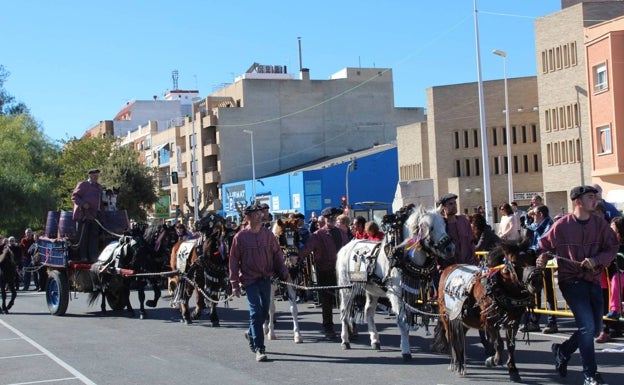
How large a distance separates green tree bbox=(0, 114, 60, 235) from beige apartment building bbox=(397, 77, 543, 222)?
27956 mm

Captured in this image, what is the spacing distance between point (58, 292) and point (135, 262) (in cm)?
218

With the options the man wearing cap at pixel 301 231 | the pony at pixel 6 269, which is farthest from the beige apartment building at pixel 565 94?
the pony at pixel 6 269

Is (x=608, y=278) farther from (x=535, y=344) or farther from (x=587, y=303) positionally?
(x=587, y=303)

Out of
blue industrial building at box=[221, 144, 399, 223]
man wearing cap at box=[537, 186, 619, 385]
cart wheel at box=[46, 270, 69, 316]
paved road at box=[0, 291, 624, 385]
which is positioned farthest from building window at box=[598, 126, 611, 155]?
man wearing cap at box=[537, 186, 619, 385]

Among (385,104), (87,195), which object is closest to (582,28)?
(385,104)

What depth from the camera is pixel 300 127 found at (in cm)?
8056

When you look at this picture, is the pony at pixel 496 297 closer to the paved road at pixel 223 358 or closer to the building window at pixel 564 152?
the paved road at pixel 223 358

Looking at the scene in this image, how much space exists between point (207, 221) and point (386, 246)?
16.1ft

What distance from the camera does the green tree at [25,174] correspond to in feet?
174

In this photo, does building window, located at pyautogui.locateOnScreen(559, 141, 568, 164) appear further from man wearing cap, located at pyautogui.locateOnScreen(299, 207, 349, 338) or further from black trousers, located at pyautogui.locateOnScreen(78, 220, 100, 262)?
man wearing cap, located at pyautogui.locateOnScreen(299, 207, 349, 338)

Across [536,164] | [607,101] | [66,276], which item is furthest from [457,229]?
[536,164]

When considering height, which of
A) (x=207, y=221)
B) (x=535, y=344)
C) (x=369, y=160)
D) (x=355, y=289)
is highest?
(x=369, y=160)

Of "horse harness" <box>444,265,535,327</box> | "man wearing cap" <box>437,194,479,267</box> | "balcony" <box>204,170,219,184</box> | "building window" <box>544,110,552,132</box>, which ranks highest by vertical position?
"building window" <box>544,110,552,132</box>

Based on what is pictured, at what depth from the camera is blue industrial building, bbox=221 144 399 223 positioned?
209 feet
